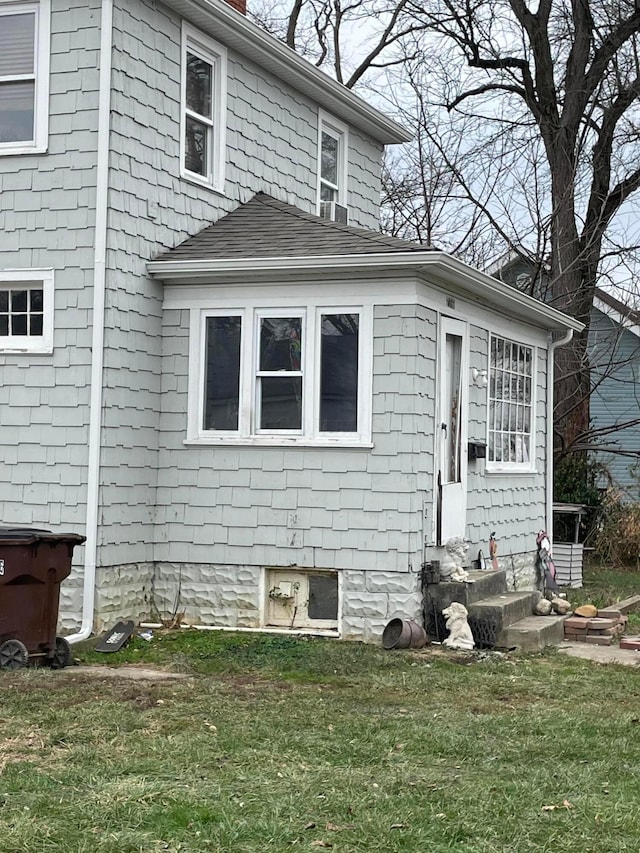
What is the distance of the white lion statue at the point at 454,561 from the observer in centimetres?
1156

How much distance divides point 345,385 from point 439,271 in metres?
1.34

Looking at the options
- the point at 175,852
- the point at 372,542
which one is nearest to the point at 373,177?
the point at 372,542

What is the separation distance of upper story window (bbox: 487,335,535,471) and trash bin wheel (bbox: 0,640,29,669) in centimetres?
597

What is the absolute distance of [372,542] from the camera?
37.1ft

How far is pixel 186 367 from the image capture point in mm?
11914

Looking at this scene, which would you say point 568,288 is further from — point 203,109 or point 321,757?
point 321,757

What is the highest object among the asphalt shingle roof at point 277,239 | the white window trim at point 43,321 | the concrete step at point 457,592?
the asphalt shingle roof at point 277,239

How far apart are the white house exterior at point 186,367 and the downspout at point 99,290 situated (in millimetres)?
20

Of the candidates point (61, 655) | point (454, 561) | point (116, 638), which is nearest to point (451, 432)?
point (454, 561)

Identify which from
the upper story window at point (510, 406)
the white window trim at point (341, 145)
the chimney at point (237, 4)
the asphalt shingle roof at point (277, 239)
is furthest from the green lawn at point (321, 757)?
the chimney at point (237, 4)

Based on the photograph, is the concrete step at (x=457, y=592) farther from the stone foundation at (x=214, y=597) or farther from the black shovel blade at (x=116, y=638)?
the black shovel blade at (x=116, y=638)

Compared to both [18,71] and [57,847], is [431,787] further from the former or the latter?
[18,71]

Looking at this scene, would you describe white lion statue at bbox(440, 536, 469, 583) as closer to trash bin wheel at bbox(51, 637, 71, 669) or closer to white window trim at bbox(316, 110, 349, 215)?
trash bin wheel at bbox(51, 637, 71, 669)

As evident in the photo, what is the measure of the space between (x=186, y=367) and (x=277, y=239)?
151 centimetres
